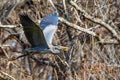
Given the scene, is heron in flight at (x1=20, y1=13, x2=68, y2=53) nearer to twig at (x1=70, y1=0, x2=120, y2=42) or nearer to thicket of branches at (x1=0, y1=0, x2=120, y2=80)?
twig at (x1=70, y1=0, x2=120, y2=42)

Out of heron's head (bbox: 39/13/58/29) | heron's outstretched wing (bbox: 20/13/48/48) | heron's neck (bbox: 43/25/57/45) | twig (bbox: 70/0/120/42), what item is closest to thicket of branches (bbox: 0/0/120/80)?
twig (bbox: 70/0/120/42)

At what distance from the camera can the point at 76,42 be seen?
24.5ft

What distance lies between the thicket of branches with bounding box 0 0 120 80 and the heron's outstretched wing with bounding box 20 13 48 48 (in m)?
1.66

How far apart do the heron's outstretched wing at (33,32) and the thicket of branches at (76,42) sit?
1.66 m

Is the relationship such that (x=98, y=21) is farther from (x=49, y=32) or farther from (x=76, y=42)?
(x=76, y=42)

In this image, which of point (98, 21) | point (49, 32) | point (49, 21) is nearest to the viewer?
point (49, 32)

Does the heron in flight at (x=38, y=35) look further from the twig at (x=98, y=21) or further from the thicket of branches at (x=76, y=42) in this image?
the thicket of branches at (x=76, y=42)

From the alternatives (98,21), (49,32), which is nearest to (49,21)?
(49,32)

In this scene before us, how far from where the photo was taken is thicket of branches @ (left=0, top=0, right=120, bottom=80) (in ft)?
22.8

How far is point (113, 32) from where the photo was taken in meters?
6.34

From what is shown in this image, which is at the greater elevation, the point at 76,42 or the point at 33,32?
the point at 33,32

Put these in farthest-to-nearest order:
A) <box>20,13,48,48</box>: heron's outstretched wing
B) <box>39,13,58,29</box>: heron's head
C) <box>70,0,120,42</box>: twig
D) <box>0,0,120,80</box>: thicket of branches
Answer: <box>0,0,120,80</box>: thicket of branches < <box>70,0,120,42</box>: twig < <box>39,13,58,29</box>: heron's head < <box>20,13,48,48</box>: heron's outstretched wing

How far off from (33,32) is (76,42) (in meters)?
2.72

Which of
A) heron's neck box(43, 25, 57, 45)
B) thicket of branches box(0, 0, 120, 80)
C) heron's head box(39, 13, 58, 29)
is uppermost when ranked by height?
heron's head box(39, 13, 58, 29)
